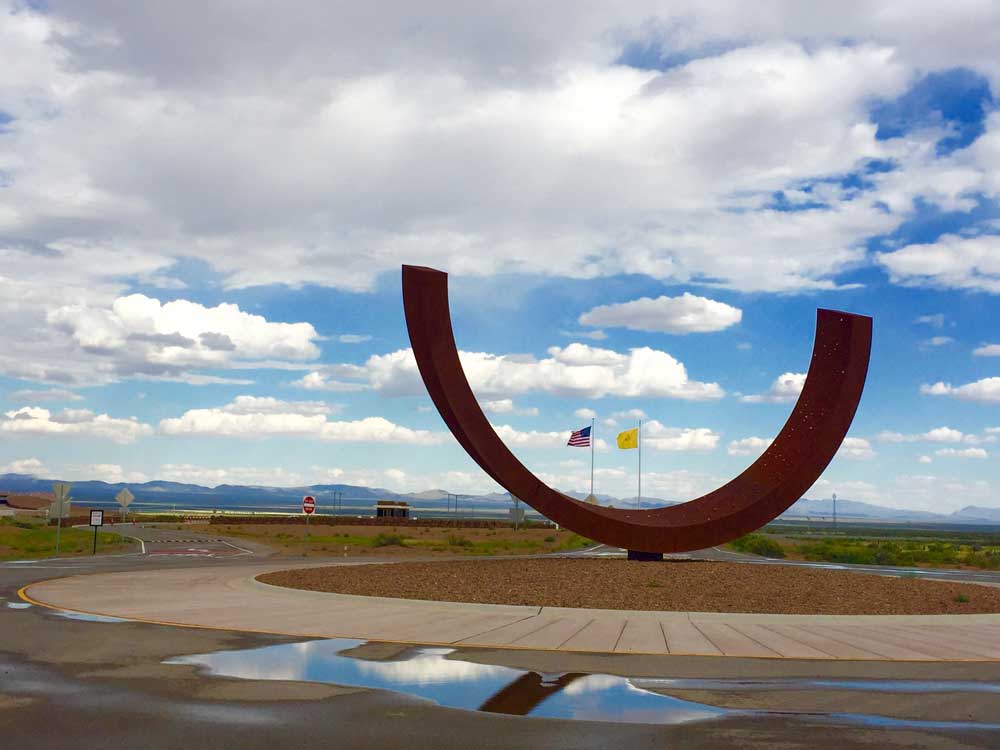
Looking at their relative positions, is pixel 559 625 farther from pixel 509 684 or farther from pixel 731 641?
pixel 509 684

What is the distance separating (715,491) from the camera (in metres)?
A: 23.0

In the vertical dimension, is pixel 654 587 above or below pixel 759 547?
above

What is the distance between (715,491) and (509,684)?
14.8m

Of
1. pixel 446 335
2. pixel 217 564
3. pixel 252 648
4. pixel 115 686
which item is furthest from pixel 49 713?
pixel 217 564

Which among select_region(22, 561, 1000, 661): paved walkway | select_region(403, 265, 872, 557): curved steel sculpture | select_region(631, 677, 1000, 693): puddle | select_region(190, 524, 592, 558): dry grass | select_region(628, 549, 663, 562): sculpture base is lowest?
select_region(190, 524, 592, 558): dry grass

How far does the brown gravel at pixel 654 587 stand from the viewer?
1580 cm

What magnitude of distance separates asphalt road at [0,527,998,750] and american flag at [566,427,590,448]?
25196 mm

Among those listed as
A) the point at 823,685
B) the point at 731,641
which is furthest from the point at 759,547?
the point at 823,685

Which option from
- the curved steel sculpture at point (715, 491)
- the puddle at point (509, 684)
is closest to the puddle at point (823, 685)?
the puddle at point (509, 684)

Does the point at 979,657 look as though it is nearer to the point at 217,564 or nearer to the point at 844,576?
the point at 844,576

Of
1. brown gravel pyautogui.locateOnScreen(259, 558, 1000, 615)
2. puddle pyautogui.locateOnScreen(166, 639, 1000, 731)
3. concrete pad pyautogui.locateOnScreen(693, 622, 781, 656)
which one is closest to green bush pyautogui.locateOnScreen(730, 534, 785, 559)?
brown gravel pyautogui.locateOnScreen(259, 558, 1000, 615)

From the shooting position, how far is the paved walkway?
11.8 m

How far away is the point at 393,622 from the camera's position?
44.2ft

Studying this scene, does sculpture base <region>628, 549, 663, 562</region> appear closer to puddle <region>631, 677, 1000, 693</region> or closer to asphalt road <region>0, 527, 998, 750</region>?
asphalt road <region>0, 527, 998, 750</region>
